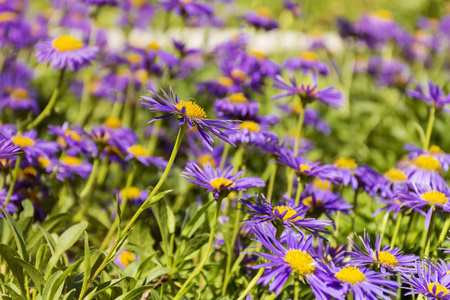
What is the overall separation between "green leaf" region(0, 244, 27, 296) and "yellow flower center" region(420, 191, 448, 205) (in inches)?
43.6

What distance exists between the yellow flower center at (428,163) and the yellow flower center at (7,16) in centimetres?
229

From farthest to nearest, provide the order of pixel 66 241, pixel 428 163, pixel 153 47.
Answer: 1. pixel 153 47
2. pixel 428 163
3. pixel 66 241

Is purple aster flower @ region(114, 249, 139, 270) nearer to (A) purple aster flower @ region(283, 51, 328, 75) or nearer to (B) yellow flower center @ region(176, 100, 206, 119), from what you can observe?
(B) yellow flower center @ region(176, 100, 206, 119)

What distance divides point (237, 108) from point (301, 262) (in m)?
0.94

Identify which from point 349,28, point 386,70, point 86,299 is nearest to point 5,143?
point 86,299

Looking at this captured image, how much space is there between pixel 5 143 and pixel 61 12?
8.94 feet

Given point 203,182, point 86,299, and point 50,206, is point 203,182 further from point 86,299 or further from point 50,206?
point 50,206

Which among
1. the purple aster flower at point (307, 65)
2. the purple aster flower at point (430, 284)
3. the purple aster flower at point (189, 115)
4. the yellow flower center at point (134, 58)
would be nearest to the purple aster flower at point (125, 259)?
the purple aster flower at point (189, 115)

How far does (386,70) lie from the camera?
4.25 metres

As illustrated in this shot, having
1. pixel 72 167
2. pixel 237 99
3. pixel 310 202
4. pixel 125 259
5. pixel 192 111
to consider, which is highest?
pixel 192 111

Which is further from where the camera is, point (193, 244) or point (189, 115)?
point (193, 244)

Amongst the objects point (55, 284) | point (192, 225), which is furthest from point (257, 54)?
point (55, 284)

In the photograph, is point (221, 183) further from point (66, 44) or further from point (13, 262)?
point (66, 44)

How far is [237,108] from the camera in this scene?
1.97 metres
